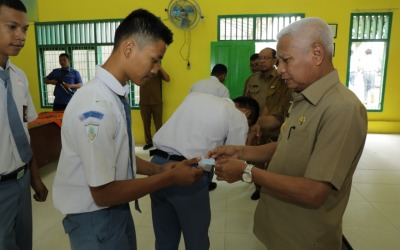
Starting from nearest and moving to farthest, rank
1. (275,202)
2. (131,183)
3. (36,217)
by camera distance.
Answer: (131,183) < (275,202) < (36,217)

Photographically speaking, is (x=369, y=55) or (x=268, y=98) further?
(x=369, y=55)

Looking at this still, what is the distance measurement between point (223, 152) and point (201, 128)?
0.60 ft

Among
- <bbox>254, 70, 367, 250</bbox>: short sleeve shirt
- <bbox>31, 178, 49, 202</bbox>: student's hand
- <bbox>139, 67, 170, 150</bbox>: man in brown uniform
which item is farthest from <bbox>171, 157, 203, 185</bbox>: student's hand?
<bbox>139, 67, 170, 150</bbox>: man in brown uniform

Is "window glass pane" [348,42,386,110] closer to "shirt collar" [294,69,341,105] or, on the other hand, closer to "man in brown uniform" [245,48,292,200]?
"man in brown uniform" [245,48,292,200]

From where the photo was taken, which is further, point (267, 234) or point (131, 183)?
point (267, 234)

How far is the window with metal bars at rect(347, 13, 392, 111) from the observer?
20.1 ft

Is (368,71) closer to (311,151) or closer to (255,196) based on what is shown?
(255,196)

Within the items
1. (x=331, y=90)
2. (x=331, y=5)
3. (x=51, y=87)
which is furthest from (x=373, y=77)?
(x=51, y=87)

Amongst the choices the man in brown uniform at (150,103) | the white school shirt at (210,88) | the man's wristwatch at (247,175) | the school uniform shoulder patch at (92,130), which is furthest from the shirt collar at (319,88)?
the man in brown uniform at (150,103)

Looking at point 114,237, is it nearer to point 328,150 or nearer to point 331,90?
point 328,150

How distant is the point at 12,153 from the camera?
1.54 meters

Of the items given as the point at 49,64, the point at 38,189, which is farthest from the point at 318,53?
the point at 49,64

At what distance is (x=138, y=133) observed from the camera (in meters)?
6.62

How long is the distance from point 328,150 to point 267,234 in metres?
0.56
